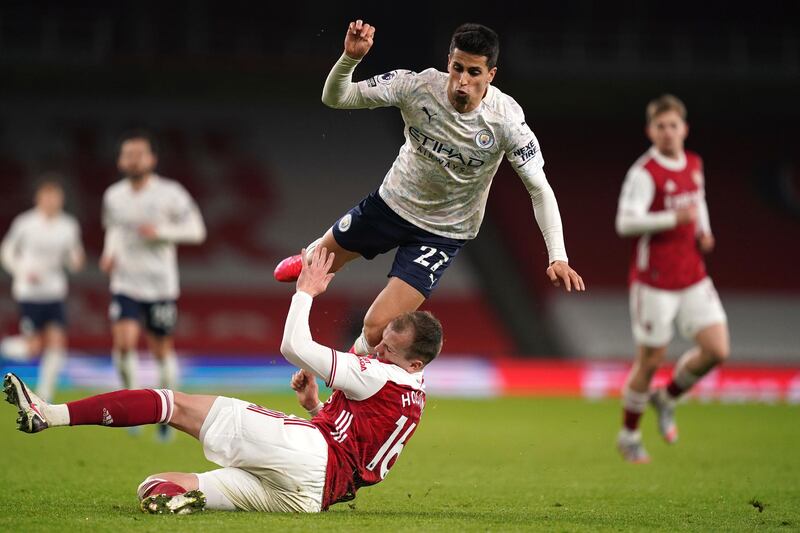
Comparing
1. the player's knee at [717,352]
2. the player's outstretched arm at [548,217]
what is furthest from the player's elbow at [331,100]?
the player's knee at [717,352]

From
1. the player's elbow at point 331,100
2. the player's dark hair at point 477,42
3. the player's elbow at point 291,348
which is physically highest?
the player's dark hair at point 477,42

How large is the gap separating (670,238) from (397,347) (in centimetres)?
449

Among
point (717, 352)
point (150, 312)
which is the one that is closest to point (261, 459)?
point (717, 352)

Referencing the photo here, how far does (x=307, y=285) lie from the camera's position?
5.36 meters

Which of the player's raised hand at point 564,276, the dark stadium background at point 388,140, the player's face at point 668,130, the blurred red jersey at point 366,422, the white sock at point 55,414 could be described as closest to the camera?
the white sock at point 55,414

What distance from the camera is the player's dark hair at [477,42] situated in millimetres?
6016

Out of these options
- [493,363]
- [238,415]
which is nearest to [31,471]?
[238,415]

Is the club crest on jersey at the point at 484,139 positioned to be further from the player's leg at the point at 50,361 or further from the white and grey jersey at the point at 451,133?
the player's leg at the point at 50,361

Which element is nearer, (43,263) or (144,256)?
(144,256)

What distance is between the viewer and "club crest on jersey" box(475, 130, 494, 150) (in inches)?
249

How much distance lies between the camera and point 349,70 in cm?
611

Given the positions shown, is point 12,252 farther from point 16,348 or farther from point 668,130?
point 668,130

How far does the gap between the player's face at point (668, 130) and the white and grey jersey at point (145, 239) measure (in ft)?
13.9

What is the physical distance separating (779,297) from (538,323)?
16.4 ft
